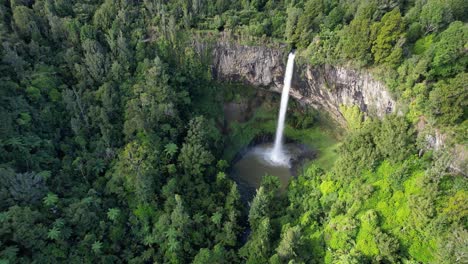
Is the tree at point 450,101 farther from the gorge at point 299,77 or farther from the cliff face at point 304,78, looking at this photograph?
the gorge at point 299,77

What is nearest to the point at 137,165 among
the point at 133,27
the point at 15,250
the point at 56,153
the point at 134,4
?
the point at 56,153

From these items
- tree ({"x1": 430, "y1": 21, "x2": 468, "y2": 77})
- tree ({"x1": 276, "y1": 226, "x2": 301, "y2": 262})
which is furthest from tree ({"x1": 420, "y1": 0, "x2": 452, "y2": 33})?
tree ({"x1": 276, "y1": 226, "x2": 301, "y2": 262})

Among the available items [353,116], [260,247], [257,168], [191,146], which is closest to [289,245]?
[260,247]

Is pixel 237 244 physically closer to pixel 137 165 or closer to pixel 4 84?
pixel 137 165

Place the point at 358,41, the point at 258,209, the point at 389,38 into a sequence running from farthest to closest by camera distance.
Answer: the point at 358,41 → the point at 389,38 → the point at 258,209

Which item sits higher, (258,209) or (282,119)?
(282,119)

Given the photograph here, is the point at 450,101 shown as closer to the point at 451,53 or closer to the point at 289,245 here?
the point at 451,53

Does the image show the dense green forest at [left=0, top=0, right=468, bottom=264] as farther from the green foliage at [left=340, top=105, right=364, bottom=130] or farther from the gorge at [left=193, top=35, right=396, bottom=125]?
the gorge at [left=193, top=35, right=396, bottom=125]
